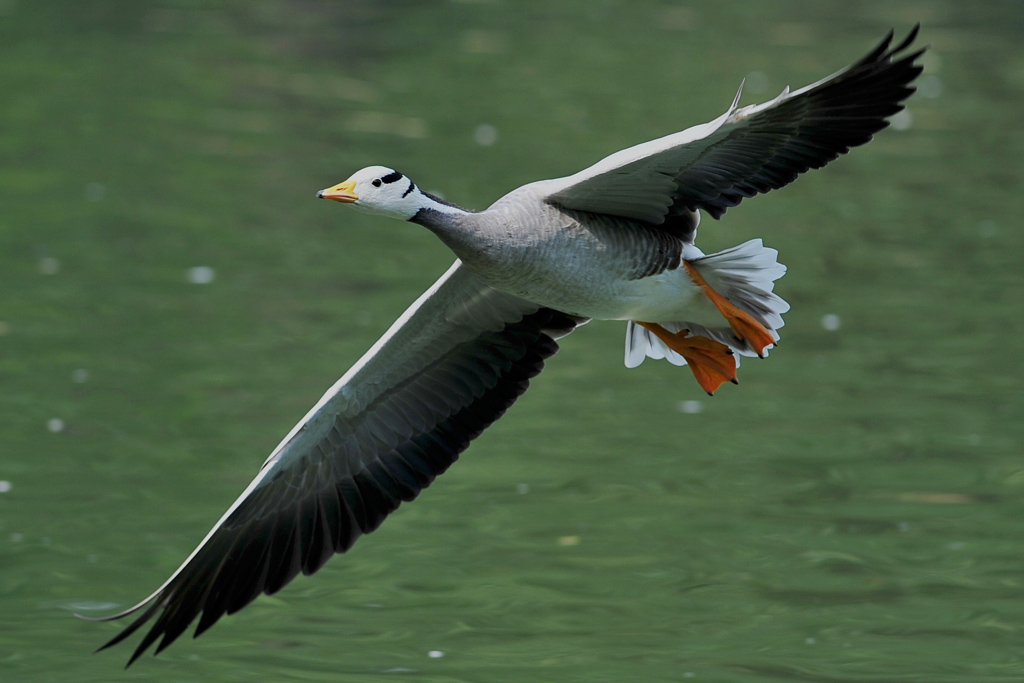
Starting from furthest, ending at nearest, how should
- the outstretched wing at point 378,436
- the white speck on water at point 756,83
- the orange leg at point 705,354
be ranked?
the white speck on water at point 756,83, the orange leg at point 705,354, the outstretched wing at point 378,436

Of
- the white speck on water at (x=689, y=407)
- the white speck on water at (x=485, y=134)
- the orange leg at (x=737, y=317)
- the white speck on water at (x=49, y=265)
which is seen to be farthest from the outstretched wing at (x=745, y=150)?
the white speck on water at (x=485, y=134)

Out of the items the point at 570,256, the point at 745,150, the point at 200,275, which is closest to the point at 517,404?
the point at 200,275

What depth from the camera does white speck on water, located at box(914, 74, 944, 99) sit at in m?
21.7

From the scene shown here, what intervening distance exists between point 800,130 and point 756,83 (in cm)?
1447

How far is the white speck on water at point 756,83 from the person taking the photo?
20266 millimetres

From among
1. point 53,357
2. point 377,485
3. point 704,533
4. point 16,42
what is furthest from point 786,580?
point 16,42

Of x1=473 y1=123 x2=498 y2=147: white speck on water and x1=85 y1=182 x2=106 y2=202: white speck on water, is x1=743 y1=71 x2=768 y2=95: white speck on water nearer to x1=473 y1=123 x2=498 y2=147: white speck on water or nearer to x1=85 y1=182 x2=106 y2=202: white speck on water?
x1=473 y1=123 x2=498 y2=147: white speck on water

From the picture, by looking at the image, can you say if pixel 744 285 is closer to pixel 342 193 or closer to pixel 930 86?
pixel 342 193

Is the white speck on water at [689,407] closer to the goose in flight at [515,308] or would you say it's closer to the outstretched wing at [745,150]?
the goose in flight at [515,308]

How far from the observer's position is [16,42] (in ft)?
70.4

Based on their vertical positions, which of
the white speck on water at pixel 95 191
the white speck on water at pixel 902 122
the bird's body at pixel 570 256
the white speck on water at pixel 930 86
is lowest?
the bird's body at pixel 570 256

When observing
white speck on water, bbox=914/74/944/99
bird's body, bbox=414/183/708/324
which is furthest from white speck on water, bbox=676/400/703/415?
white speck on water, bbox=914/74/944/99

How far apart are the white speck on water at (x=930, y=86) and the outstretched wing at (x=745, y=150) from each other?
51.4 feet

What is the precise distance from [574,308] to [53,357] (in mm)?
6503
